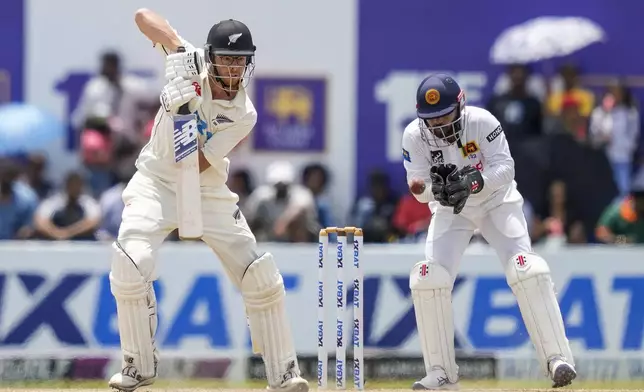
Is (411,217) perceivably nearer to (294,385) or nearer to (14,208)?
(14,208)

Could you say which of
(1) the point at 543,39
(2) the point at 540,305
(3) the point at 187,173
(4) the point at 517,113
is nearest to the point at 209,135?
(3) the point at 187,173

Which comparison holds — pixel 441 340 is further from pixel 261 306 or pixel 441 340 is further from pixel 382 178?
pixel 382 178

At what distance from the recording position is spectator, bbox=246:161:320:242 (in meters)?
13.4

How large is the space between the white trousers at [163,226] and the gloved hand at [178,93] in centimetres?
47

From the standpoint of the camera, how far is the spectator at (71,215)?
1331 cm

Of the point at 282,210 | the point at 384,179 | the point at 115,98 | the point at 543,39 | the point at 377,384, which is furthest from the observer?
the point at 115,98

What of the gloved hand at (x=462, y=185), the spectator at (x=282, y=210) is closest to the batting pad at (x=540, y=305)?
the gloved hand at (x=462, y=185)

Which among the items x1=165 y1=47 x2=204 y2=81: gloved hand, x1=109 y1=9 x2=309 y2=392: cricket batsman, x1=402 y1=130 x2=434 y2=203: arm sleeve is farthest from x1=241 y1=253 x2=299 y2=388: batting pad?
x1=165 y1=47 x2=204 y2=81: gloved hand

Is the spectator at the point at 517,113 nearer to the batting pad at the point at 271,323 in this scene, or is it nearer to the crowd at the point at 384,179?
the crowd at the point at 384,179

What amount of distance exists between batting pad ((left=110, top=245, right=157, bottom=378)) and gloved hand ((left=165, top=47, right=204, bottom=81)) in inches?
36.8

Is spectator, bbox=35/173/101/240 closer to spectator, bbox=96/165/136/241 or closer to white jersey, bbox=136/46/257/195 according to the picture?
spectator, bbox=96/165/136/241

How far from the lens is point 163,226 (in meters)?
8.30

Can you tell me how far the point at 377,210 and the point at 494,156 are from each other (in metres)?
5.57

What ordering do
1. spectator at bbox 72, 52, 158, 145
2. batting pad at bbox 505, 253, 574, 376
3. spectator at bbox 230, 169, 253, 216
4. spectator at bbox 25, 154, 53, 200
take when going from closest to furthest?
batting pad at bbox 505, 253, 574, 376 → spectator at bbox 230, 169, 253, 216 → spectator at bbox 25, 154, 53, 200 → spectator at bbox 72, 52, 158, 145
